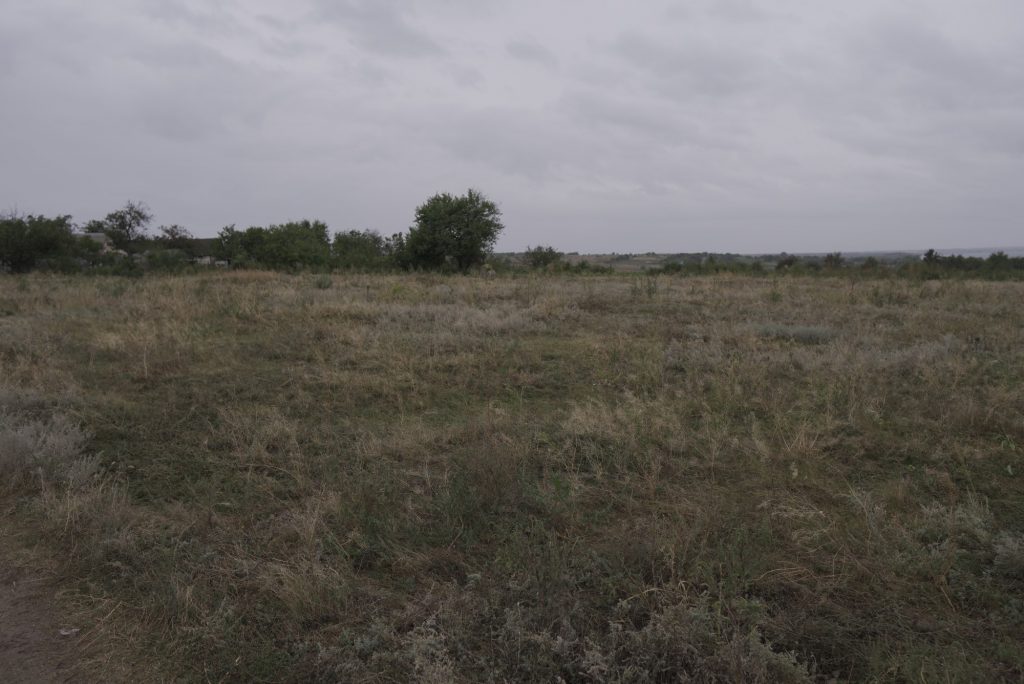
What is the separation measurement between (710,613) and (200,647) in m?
2.25

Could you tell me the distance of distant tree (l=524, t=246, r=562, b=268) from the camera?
28416 millimetres

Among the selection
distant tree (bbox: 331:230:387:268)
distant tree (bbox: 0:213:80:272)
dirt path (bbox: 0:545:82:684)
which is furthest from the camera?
distant tree (bbox: 331:230:387:268)

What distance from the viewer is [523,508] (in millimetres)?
3648

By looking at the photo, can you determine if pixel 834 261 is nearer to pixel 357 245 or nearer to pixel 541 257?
pixel 541 257

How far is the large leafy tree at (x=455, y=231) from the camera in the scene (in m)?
27.3

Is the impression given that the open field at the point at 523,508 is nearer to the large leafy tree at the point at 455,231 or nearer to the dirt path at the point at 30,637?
the dirt path at the point at 30,637

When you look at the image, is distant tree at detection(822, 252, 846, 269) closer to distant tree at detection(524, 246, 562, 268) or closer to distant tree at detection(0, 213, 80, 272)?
distant tree at detection(524, 246, 562, 268)

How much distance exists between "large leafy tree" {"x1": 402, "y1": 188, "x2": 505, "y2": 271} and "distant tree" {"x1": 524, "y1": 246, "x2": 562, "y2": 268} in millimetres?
2041

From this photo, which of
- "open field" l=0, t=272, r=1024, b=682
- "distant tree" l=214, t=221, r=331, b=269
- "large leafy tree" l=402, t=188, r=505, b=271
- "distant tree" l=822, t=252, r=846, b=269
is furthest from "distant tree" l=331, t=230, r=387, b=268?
"open field" l=0, t=272, r=1024, b=682

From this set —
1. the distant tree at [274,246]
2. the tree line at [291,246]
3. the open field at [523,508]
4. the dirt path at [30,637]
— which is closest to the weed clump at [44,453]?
the open field at [523,508]

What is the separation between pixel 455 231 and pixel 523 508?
24.8m

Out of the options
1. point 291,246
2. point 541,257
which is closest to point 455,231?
point 541,257

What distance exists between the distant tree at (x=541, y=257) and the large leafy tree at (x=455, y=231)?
2041 millimetres

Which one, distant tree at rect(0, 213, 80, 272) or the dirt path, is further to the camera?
distant tree at rect(0, 213, 80, 272)
